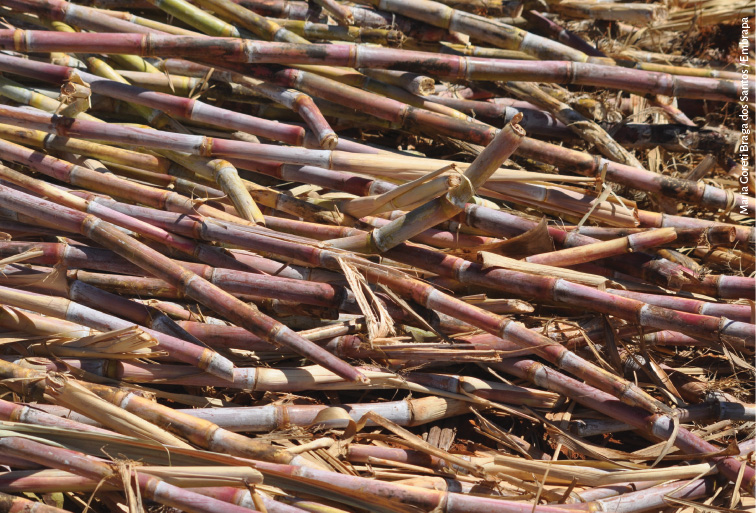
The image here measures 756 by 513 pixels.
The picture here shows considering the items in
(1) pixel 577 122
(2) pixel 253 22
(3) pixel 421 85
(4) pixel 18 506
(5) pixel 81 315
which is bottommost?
(4) pixel 18 506

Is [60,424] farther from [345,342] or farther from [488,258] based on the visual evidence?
[488,258]

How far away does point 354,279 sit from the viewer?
212 centimetres

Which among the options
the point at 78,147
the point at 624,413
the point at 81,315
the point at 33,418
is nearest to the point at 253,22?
the point at 78,147

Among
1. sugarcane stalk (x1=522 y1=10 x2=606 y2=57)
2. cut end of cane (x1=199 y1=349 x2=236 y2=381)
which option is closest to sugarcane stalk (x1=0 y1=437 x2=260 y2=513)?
cut end of cane (x1=199 y1=349 x2=236 y2=381)

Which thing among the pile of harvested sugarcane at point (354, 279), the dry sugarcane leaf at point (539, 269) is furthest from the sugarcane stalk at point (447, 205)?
the dry sugarcane leaf at point (539, 269)

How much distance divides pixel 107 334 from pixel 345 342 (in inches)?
27.5

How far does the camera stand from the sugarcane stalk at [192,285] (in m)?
2.00

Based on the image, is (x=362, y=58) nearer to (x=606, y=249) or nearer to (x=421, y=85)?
(x=421, y=85)

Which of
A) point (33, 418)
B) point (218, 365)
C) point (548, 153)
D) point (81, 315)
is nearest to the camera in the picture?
point (33, 418)

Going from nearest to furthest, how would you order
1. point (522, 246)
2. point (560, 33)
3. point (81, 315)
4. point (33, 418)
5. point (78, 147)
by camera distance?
1. point (33, 418)
2. point (81, 315)
3. point (522, 246)
4. point (78, 147)
5. point (560, 33)

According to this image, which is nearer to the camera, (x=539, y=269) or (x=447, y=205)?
(x=447, y=205)

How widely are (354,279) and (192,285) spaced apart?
483 millimetres

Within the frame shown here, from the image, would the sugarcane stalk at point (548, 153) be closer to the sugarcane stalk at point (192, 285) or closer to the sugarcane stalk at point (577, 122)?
the sugarcane stalk at point (577, 122)

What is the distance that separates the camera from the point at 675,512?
6.46ft
